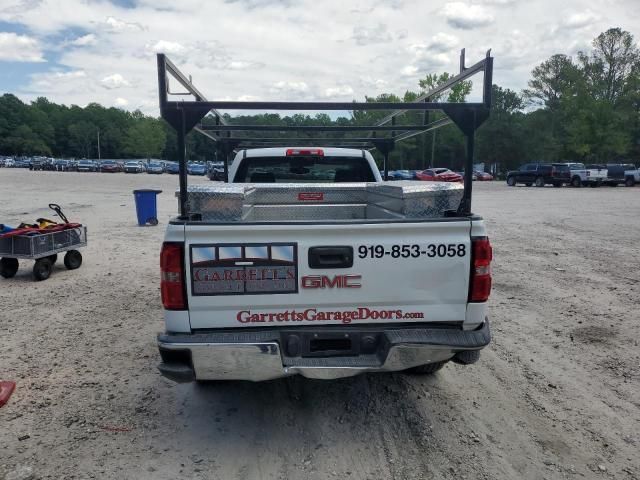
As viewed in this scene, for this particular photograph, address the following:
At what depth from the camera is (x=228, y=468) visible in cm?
326

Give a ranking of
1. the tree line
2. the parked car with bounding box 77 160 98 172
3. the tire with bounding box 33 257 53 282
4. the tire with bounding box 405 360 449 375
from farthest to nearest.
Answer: the parked car with bounding box 77 160 98 172
the tree line
the tire with bounding box 33 257 53 282
the tire with bounding box 405 360 449 375

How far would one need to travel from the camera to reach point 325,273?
131 inches

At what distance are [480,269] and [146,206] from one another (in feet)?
38.9

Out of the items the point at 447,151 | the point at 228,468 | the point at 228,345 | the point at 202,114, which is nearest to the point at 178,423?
the point at 228,468

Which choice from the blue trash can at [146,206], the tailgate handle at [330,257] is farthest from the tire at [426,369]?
the blue trash can at [146,206]

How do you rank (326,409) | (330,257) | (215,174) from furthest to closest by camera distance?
(215,174), (326,409), (330,257)

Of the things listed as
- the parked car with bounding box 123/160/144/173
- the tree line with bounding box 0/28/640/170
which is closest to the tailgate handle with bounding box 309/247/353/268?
the tree line with bounding box 0/28/640/170

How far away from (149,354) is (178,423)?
4.80 feet

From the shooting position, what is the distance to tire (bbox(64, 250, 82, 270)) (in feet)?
28.4

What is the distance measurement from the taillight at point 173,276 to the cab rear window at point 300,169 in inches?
125

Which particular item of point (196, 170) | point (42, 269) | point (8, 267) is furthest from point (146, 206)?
point (196, 170)

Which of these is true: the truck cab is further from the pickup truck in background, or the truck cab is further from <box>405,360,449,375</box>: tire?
the pickup truck in background

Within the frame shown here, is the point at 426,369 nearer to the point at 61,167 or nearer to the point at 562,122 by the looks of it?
the point at 562,122

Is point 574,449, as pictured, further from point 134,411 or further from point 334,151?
point 334,151
